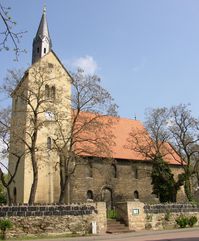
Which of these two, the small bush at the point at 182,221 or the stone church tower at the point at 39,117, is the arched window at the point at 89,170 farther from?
the small bush at the point at 182,221

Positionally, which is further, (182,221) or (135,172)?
(135,172)

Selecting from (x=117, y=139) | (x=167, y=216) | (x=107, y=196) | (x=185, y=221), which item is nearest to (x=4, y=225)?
(x=167, y=216)

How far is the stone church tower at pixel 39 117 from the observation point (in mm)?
26656

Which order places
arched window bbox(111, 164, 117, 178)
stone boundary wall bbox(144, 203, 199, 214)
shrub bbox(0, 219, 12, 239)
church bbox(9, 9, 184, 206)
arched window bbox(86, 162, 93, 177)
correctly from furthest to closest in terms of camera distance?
1. arched window bbox(111, 164, 117, 178)
2. arched window bbox(86, 162, 93, 177)
3. church bbox(9, 9, 184, 206)
4. stone boundary wall bbox(144, 203, 199, 214)
5. shrub bbox(0, 219, 12, 239)

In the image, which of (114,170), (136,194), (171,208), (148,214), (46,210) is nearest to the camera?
(46,210)

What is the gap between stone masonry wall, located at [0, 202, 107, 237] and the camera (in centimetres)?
2003

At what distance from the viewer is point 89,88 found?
28.1 metres

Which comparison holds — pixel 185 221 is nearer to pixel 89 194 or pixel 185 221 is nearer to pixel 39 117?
pixel 89 194

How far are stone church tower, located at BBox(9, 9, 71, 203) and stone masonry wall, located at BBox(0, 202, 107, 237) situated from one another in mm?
5647

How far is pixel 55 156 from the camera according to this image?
35.0 metres

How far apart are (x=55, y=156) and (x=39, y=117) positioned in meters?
5.60

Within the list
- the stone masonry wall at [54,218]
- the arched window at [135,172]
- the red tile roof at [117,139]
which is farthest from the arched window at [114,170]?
the stone masonry wall at [54,218]

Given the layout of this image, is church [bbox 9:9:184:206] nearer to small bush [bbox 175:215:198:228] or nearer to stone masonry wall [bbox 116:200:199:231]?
stone masonry wall [bbox 116:200:199:231]

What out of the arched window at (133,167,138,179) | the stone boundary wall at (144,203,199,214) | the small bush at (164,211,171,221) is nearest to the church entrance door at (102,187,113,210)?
the arched window at (133,167,138,179)
